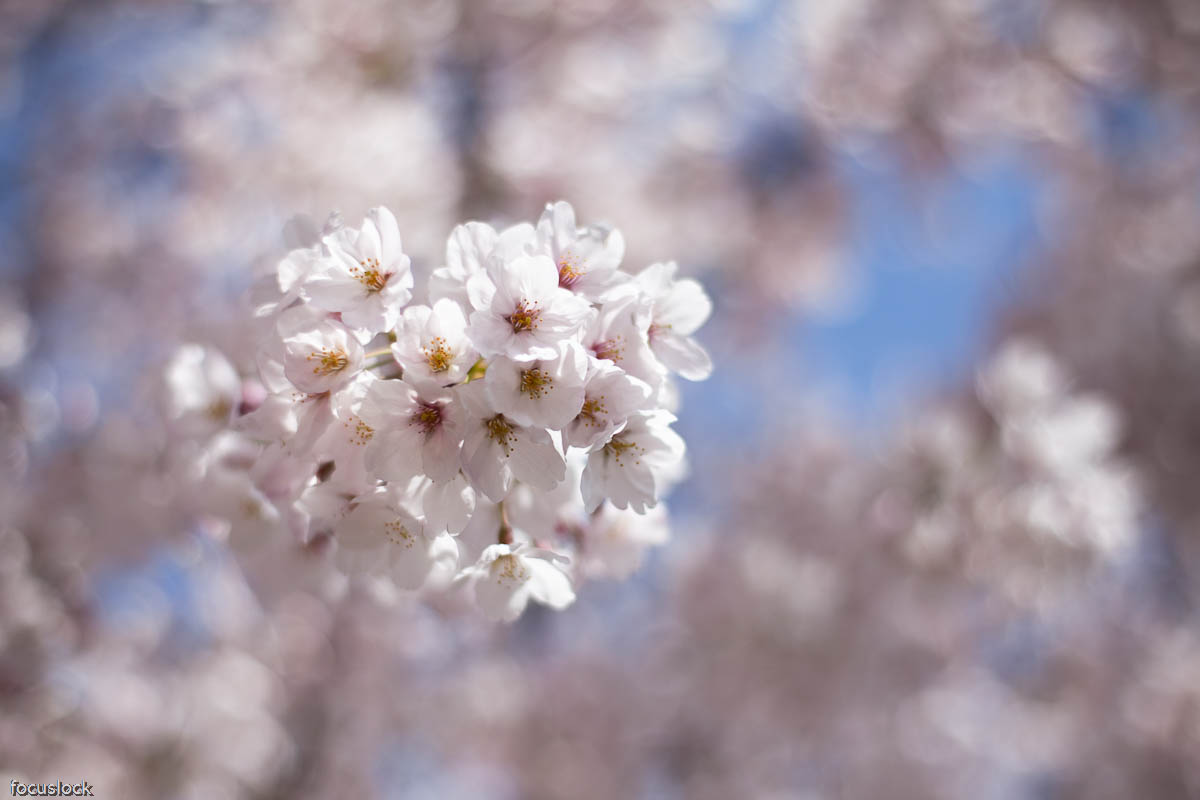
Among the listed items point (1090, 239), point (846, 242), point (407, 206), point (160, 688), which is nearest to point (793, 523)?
point (846, 242)

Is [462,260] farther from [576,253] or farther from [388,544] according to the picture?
[388,544]

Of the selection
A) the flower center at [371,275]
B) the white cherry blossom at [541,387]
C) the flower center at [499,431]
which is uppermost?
the flower center at [371,275]

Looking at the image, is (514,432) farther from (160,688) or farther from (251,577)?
(160,688)

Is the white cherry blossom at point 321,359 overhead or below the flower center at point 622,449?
below

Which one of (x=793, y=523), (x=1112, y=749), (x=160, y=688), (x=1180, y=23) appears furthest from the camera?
(x=1112, y=749)

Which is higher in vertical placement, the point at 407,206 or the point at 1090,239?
the point at 1090,239

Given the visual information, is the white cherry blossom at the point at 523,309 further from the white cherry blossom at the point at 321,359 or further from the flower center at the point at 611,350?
the white cherry blossom at the point at 321,359

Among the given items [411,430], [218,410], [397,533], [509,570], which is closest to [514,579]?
[509,570]

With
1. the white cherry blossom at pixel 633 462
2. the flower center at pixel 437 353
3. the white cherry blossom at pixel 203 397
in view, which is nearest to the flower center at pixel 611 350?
the white cherry blossom at pixel 633 462

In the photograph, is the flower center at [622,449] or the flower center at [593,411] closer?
the flower center at [593,411]
